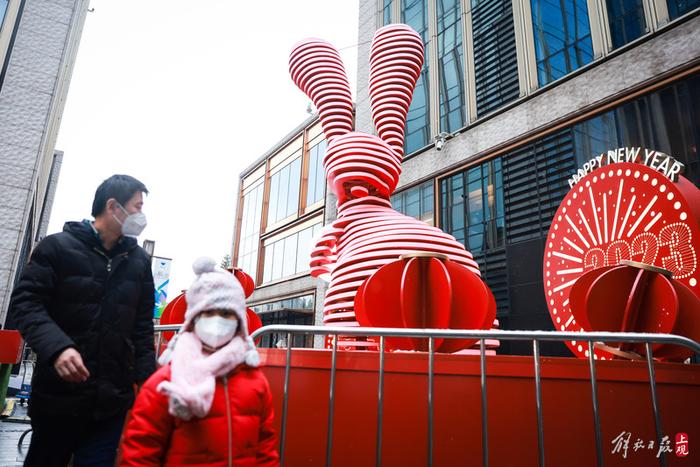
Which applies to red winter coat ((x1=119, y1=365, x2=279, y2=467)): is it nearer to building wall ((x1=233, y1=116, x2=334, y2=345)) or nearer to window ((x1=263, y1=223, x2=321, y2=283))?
building wall ((x1=233, y1=116, x2=334, y2=345))

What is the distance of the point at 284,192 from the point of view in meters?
26.5

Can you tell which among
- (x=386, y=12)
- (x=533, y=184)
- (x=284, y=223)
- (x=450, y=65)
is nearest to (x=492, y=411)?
(x=533, y=184)

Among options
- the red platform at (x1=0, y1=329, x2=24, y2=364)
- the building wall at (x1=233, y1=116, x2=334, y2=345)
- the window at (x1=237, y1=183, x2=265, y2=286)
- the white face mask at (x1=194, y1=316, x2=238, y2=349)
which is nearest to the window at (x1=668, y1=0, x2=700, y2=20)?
the white face mask at (x1=194, y1=316, x2=238, y2=349)

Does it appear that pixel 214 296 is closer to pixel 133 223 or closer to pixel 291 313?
pixel 133 223

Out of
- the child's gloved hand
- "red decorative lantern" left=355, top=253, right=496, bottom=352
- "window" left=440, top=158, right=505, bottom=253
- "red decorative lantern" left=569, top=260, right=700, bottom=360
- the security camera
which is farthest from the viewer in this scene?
the security camera

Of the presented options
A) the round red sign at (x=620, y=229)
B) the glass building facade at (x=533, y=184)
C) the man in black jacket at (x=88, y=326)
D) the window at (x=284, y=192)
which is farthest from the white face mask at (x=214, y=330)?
the window at (x=284, y=192)

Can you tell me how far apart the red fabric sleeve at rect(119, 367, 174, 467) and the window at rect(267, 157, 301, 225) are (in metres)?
22.8

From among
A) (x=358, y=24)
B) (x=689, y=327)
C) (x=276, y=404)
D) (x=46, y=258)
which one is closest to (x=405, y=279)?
(x=276, y=404)

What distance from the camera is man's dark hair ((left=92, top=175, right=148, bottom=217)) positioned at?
92.2 inches

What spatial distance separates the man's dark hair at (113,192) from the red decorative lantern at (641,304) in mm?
3088

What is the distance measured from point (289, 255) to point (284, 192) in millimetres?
4154

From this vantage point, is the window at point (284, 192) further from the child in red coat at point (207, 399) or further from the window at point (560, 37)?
the child in red coat at point (207, 399)

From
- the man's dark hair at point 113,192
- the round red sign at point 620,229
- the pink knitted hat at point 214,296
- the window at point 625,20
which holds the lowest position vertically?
the pink knitted hat at point 214,296

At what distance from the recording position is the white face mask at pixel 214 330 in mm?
1928
